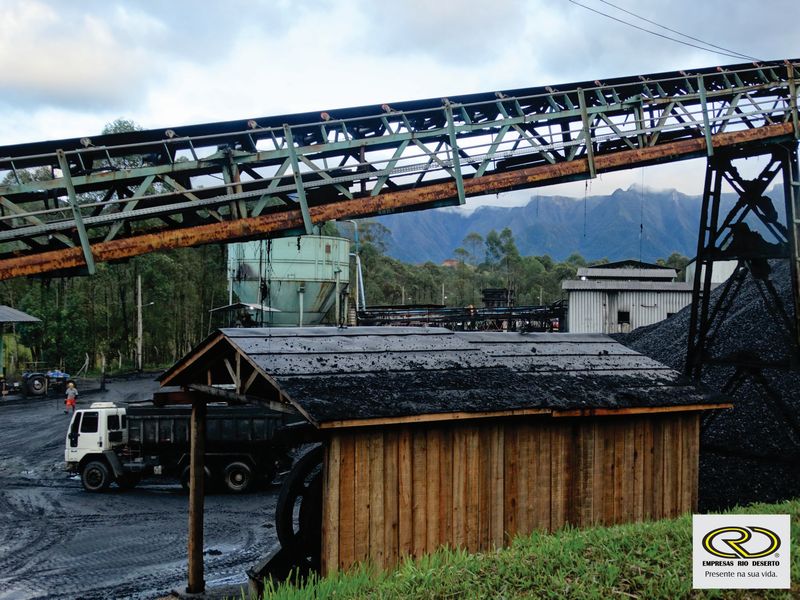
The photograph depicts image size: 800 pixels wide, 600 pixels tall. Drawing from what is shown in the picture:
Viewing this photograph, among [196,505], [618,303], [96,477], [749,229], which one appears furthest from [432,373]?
[618,303]

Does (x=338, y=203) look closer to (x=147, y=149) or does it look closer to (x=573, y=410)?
(x=147, y=149)

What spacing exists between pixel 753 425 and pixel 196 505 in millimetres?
12286

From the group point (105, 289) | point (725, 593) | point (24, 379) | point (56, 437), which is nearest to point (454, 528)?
point (725, 593)

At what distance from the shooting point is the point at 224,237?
35.2 feet

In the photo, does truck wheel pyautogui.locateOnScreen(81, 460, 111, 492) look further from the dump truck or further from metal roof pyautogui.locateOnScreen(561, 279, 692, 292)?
metal roof pyautogui.locateOnScreen(561, 279, 692, 292)

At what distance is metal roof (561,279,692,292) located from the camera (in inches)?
1449

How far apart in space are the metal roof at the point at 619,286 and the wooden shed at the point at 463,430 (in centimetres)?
2581

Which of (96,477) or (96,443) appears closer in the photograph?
(96,477)

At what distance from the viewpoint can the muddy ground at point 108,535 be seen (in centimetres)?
1263

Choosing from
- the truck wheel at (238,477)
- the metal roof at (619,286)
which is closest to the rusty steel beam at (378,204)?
the truck wheel at (238,477)

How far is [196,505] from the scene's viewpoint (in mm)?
11383

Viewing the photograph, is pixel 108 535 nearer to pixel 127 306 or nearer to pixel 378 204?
pixel 378 204

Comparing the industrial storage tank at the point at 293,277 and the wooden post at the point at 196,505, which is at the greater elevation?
the industrial storage tank at the point at 293,277

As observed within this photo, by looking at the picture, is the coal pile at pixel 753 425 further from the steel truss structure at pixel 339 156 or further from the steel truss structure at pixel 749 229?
the steel truss structure at pixel 339 156
